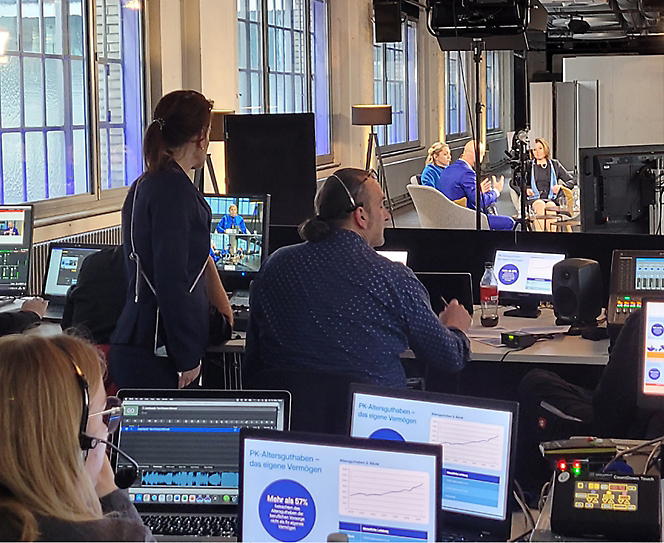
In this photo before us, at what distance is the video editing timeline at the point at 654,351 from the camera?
325cm

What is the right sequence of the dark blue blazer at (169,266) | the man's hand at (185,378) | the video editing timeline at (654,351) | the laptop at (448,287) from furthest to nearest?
the laptop at (448,287), the man's hand at (185,378), the dark blue blazer at (169,266), the video editing timeline at (654,351)

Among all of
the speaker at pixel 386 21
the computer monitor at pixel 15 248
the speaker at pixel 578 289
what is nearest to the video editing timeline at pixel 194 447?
the speaker at pixel 578 289

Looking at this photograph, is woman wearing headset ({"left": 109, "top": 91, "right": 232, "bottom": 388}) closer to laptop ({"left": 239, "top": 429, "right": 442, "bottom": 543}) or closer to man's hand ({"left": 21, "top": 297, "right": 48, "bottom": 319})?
man's hand ({"left": 21, "top": 297, "right": 48, "bottom": 319})

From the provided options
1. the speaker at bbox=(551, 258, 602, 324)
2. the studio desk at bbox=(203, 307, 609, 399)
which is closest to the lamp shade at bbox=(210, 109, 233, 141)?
the studio desk at bbox=(203, 307, 609, 399)

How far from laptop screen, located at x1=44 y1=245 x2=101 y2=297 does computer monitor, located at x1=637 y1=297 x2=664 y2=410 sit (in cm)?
243

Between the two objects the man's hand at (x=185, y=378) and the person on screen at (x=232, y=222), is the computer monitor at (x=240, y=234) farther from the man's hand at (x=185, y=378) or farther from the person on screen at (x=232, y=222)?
the man's hand at (x=185, y=378)

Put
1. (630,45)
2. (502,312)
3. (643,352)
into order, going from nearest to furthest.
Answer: (643,352), (502,312), (630,45)

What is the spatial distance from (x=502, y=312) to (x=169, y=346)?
1798 millimetres

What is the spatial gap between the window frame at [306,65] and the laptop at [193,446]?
22.4ft

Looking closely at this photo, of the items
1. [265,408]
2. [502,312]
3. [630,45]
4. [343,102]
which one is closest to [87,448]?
[265,408]

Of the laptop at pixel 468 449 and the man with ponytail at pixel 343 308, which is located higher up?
the man with ponytail at pixel 343 308

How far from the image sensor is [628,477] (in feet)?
6.69

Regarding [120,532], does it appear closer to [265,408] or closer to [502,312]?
[265,408]

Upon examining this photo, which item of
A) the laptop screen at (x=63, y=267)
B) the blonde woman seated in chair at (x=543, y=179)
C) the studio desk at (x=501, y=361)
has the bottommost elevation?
the studio desk at (x=501, y=361)
